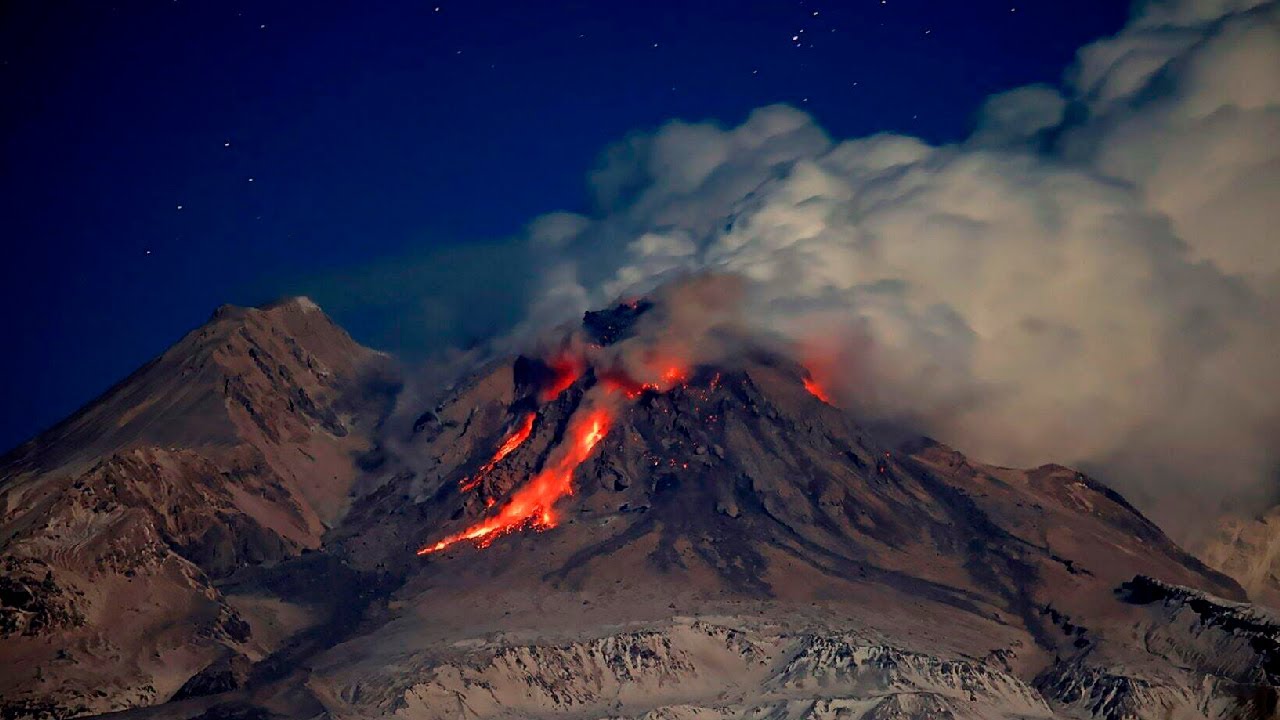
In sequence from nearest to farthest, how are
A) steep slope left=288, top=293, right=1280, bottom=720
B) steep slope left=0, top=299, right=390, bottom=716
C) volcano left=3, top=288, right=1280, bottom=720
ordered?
1. volcano left=3, top=288, right=1280, bottom=720
2. steep slope left=288, top=293, right=1280, bottom=720
3. steep slope left=0, top=299, right=390, bottom=716

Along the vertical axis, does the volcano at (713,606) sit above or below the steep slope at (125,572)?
below

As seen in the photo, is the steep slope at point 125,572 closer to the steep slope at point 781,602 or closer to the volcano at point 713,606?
the volcano at point 713,606

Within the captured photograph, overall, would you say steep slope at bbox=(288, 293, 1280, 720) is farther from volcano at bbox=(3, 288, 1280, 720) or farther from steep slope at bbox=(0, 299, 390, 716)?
steep slope at bbox=(0, 299, 390, 716)

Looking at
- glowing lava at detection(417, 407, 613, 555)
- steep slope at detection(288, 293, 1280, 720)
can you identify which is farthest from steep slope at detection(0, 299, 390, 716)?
glowing lava at detection(417, 407, 613, 555)

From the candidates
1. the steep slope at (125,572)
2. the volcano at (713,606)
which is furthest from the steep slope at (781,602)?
the steep slope at (125,572)

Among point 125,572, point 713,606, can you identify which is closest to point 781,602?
point 713,606

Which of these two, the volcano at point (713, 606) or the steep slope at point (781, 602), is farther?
the steep slope at point (781, 602)

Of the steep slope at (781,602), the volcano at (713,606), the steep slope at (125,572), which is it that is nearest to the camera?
the volcano at (713,606)

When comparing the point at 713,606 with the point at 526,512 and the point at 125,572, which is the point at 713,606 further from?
the point at 125,572

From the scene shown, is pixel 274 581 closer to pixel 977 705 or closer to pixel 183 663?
pixel 183 663
